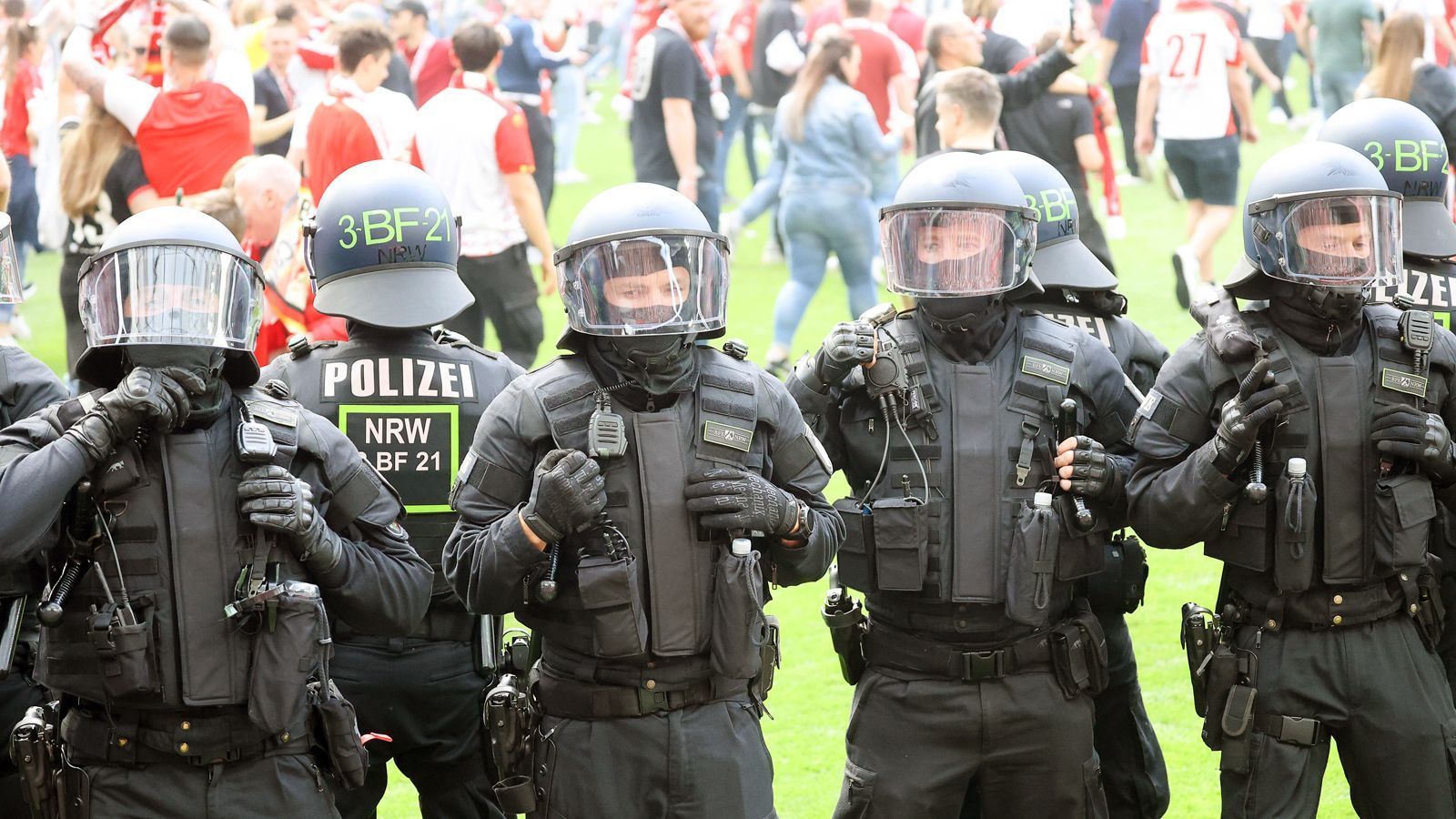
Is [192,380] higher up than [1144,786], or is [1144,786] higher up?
[192,380]

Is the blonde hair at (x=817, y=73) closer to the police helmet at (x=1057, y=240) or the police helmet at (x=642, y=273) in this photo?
the police helmet at (x=1057, y=240)

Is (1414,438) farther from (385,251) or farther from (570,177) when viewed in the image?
(570,177)

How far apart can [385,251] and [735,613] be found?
5.70ft

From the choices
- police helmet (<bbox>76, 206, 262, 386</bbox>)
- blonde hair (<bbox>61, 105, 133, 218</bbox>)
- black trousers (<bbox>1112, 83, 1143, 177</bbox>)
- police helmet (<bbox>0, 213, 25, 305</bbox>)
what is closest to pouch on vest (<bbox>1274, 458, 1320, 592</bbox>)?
police helmet (<bbox>76, 206, 262, 386</bbox>)

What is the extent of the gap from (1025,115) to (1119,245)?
518cm

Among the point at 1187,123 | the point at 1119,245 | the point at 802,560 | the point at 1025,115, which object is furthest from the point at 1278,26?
the point at 802,560

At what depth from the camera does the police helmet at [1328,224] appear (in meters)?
4.70

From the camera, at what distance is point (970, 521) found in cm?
480

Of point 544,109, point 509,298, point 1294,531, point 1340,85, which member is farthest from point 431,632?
point 1340,85

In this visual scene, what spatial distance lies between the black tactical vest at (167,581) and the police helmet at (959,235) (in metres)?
2.03

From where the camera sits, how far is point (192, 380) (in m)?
3.91

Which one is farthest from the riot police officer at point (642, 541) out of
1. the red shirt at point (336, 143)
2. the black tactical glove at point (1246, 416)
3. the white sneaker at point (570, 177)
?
the white sneaker at point (570, 177)

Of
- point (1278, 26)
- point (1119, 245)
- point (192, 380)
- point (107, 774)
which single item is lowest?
point (107, 774)

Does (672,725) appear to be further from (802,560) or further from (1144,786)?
(1144,786)
